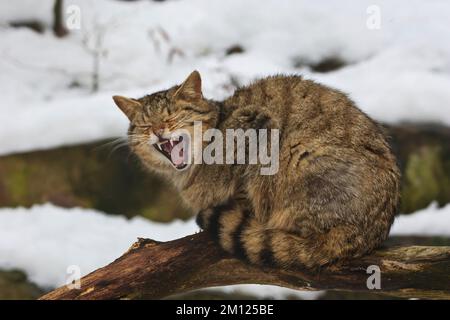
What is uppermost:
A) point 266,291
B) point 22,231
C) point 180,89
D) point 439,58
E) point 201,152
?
point 439,58

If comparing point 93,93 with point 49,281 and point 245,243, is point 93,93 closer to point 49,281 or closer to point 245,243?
point 49,281

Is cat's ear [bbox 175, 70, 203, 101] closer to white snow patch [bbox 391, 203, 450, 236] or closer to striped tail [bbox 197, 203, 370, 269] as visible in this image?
striped tail [bbox 197, 203, 370, 269]

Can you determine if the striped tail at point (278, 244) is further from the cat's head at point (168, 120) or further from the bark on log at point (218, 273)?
the cat's head at point (168, 120)

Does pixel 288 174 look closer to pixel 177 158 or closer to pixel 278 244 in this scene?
pixel 278 244

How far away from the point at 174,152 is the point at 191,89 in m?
0.25

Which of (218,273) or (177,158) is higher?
(177,158)

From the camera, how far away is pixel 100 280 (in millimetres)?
2578

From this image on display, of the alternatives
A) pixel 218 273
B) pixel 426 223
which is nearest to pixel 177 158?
pixel 218 273

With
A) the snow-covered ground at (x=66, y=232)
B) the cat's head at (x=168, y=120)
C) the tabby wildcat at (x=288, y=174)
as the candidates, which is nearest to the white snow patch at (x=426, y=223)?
the snow-covered ground at (x=66, y=232)

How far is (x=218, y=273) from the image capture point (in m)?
2.62

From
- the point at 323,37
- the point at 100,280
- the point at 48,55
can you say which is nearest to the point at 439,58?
the point at 323,37
